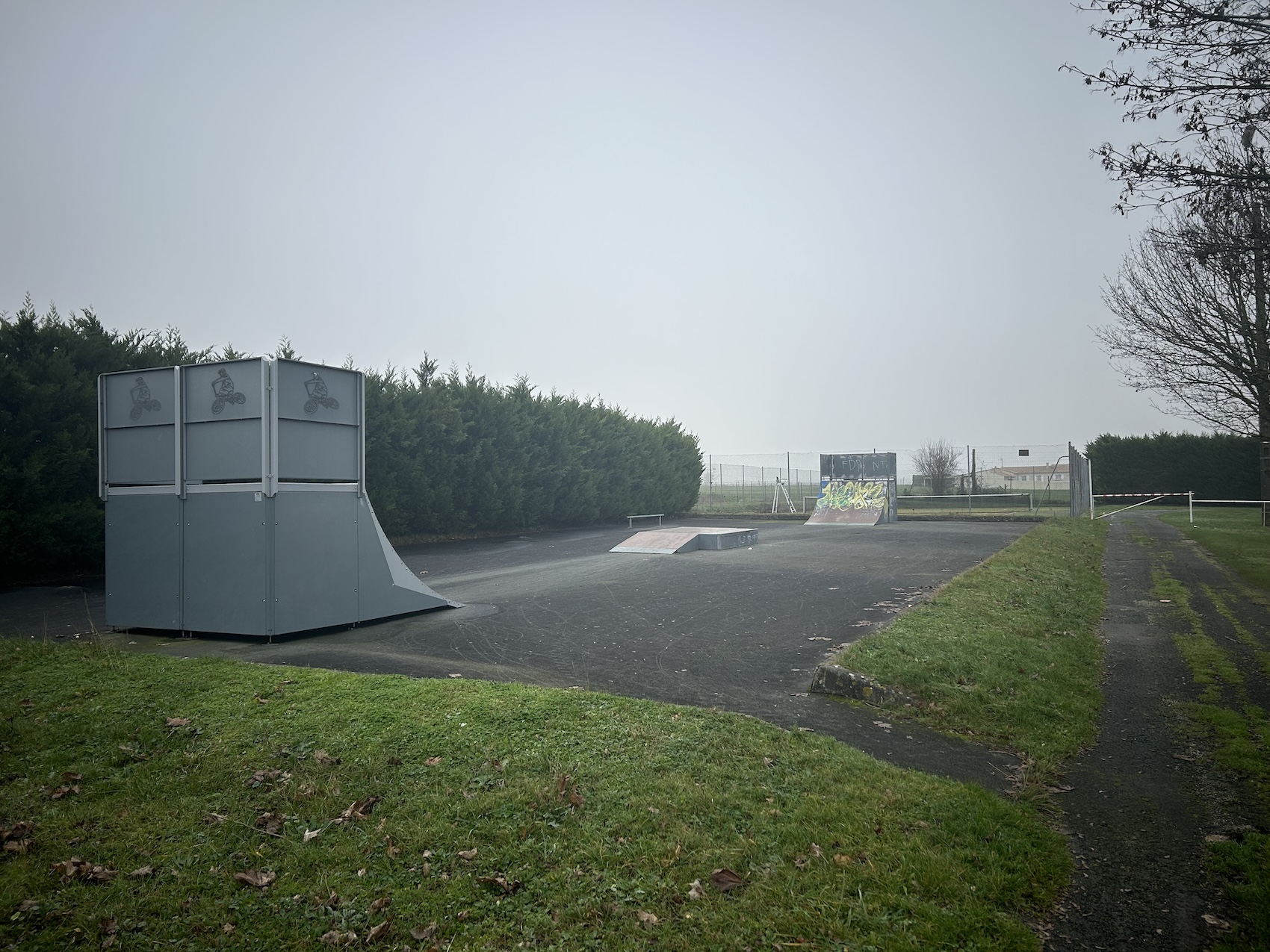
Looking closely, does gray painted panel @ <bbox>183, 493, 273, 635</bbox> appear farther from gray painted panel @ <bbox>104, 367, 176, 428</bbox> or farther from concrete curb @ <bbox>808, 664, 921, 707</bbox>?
concrete curb @ <bbox>808, 664, 921, 707</bbox>

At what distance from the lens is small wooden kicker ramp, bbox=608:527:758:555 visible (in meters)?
16.5

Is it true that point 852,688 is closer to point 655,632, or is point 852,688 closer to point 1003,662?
point 1003,662

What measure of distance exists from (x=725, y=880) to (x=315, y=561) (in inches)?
247

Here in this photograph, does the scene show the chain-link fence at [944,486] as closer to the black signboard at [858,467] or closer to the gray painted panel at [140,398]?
the black signboard at [858,467]

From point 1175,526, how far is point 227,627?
2527 centimetres

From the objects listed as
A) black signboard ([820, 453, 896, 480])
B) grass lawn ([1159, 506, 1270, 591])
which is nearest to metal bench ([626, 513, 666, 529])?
black signboard ([820, 453, 896, 480])

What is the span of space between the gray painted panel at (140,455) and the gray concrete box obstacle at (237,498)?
0.02m

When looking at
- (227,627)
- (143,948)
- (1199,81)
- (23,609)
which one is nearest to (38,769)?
(143,948)

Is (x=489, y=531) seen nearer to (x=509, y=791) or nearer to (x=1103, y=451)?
(x=509, y=791)

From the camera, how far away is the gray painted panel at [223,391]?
7.55m

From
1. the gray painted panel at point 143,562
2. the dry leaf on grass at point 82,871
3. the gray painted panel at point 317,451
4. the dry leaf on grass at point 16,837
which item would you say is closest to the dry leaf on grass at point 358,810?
the dry leaf on grass at point 82,871

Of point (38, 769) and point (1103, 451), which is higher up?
point (1103, 451)

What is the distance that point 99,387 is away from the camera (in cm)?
825

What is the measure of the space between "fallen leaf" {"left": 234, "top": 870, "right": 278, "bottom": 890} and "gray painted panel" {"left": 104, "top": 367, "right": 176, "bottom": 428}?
20.3ft
